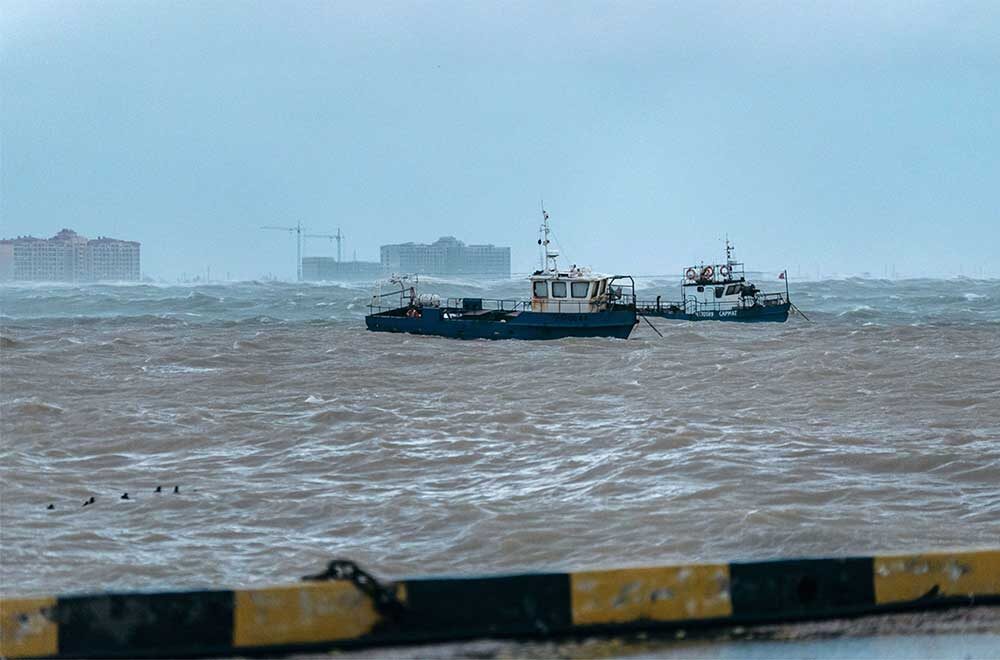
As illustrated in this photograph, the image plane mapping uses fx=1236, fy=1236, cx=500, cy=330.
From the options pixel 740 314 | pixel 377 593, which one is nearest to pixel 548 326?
pixel 740 314

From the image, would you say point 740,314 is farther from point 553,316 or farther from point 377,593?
point 377,593

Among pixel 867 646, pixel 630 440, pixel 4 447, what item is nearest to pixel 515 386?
pixel 630 440

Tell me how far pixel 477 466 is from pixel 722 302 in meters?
41.5

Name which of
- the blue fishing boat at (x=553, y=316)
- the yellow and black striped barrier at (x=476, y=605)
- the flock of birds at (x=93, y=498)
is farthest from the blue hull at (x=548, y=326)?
the yellow and black striped barrier at (x=476, y=605)

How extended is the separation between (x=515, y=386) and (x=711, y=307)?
1197 inches

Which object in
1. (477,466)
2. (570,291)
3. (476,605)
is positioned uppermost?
(570,291)

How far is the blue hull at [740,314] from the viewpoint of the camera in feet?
175

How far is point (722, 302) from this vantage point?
180 feet

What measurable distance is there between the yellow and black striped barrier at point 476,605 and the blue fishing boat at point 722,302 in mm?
47234

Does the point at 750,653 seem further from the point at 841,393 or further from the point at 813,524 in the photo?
the point at 841,393

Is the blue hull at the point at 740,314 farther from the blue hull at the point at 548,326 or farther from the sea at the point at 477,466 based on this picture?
the sea at the point at 477,466


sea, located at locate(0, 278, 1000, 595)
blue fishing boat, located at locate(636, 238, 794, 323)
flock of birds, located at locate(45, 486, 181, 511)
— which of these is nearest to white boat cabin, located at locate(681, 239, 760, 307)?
blue fishing boat, located at locate(636, 238, 794, 323)


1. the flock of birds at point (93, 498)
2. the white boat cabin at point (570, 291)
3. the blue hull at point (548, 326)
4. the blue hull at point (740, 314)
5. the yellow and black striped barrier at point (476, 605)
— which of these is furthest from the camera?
the blue hull at point (740, 314)

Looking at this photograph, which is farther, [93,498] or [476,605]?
[93,498]
